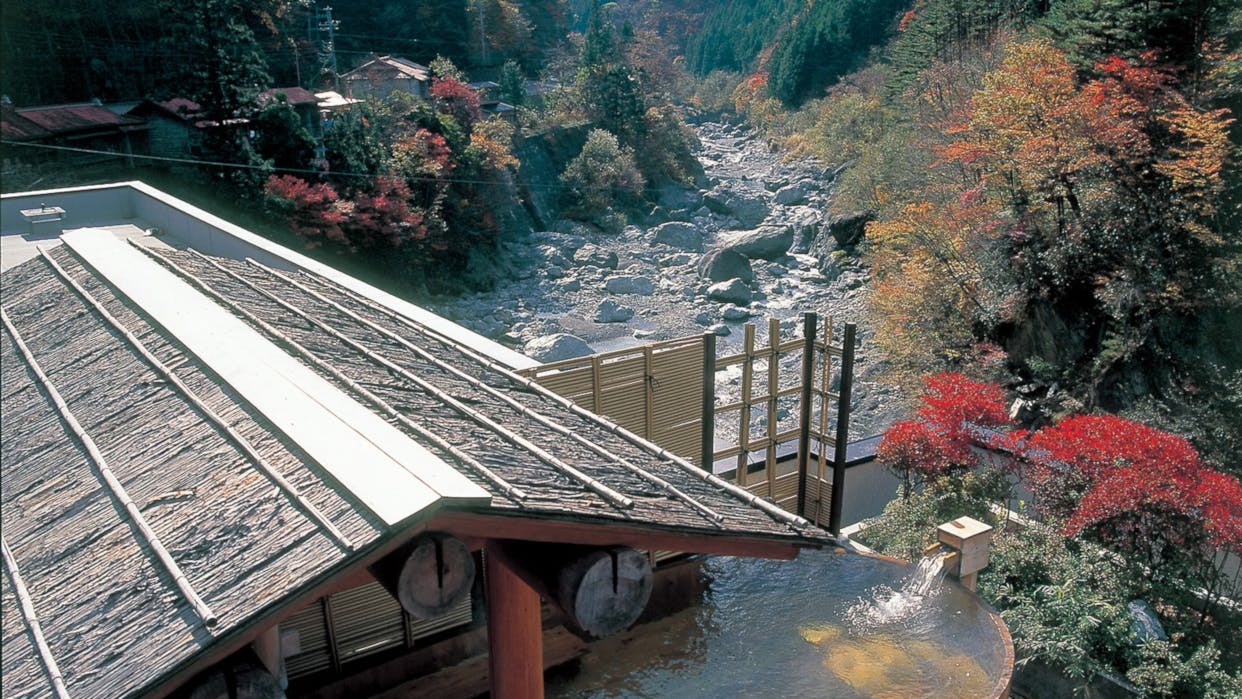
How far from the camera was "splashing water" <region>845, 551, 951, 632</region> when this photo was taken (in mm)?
7207

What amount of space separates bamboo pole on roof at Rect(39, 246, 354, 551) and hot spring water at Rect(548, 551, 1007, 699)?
12.1 feet

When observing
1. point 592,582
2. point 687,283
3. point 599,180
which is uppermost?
point 592,582

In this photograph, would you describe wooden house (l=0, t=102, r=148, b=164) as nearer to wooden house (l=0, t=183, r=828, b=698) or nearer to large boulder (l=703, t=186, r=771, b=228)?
wooden house (l=0, t=183, r=828, b=698)

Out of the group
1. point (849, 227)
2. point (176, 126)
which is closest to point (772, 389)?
point (176, 126)

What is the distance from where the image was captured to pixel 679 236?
34.3 metres

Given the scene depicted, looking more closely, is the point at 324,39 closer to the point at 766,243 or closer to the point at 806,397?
the point at 766,243

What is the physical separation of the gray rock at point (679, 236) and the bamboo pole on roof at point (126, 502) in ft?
101

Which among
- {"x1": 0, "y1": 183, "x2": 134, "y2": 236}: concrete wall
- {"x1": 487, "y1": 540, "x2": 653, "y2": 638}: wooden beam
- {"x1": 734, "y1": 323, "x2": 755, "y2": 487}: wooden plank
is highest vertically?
{"x1": 487, "y1": 540, "x2": 653, "y2": 638}: wooden beam

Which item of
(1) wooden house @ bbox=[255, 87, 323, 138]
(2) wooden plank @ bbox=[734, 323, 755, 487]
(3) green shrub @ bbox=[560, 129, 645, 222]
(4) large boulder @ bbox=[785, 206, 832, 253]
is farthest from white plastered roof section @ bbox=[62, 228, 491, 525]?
(3) green shrub @ bbox=[560, 129, 645, 222]

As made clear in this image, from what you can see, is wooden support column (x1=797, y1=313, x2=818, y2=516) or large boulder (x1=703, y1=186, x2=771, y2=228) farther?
large boulder (x1=703, y1=186, x2=771, y2=228)

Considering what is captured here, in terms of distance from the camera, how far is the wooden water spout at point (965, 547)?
298 inches

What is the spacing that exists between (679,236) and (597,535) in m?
32.4

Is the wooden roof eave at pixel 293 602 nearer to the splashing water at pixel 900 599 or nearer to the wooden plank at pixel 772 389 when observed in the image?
the splashing water at pixel 900 599

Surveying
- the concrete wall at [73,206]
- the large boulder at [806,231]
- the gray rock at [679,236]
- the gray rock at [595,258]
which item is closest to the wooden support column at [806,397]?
the concrete wall at [73,206]
